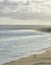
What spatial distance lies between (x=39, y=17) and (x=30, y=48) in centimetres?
40

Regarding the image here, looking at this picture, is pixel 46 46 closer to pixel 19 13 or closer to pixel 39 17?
pixel 39 17

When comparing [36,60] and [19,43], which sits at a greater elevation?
[19,43]

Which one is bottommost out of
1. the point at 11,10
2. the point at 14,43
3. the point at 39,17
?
the point at 14,43

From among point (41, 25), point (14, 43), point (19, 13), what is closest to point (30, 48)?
point (14, 43)

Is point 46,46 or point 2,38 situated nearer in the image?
point 2,38

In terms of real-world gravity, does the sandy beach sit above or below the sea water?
below

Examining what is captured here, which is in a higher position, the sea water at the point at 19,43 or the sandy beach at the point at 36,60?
the sea water at the point at 19,43

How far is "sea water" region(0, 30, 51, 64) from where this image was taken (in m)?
1.66

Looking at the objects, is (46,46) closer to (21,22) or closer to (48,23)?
(48,23)

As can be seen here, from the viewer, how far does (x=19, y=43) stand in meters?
1.67

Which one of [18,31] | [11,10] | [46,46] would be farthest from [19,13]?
[46,46]

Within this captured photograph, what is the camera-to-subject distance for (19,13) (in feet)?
5.50

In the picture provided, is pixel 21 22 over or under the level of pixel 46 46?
over

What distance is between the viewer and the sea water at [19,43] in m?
1.66
